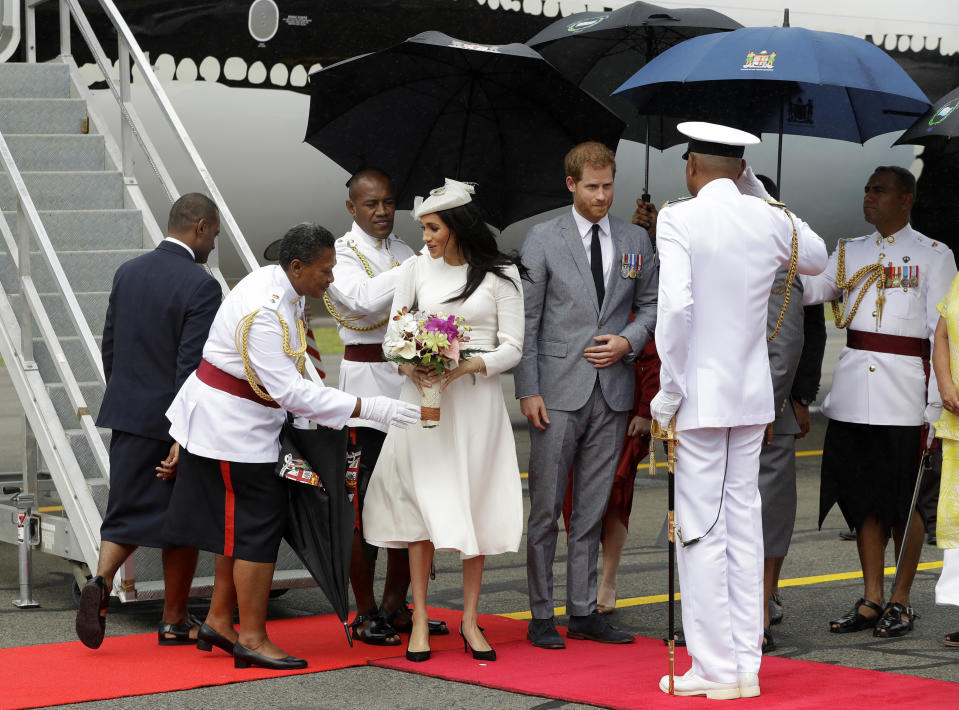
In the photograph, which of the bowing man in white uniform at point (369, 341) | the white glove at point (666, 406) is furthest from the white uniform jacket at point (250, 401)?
the white glove at point (666, 406)

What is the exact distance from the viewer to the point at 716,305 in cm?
453

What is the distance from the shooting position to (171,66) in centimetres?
877

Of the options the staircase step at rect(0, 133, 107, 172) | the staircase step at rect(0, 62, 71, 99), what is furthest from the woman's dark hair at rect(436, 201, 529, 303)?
the staircase step at rect(0, 62, 71, 99)

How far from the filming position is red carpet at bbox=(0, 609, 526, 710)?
4.59 m

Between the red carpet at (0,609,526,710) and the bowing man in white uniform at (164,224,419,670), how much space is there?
0.49ft

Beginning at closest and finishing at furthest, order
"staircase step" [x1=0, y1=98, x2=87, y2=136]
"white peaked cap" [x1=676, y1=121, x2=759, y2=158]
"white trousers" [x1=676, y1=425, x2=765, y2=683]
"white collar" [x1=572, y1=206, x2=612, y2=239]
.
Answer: "white trousers" [x1=676, y1=425, x2=765, y2=683] < "white peaked cap" [x1=676, y1=121, x2=759, y2=158] < "white collar" [x1=572, y1=206, x2=612, y2=239] < "staircase step" [x1=0, y1=98, x2=87, y2=136]

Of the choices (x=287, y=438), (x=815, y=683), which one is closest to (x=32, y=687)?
(x=287, y=438)

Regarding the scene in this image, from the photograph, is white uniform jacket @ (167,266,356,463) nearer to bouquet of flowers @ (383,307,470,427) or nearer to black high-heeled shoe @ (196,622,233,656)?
bouquet of flowers @ (383,307,470,427)

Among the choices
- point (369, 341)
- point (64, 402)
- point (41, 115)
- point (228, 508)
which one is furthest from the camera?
point (41, 115)

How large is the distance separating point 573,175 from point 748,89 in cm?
114

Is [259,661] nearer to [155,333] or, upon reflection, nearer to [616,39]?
[155,333]

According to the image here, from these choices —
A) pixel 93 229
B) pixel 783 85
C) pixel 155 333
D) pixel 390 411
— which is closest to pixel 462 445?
pixel 390 411

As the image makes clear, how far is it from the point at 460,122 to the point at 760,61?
152 centimetres

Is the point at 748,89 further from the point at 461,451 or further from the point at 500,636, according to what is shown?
the point at 500,636
